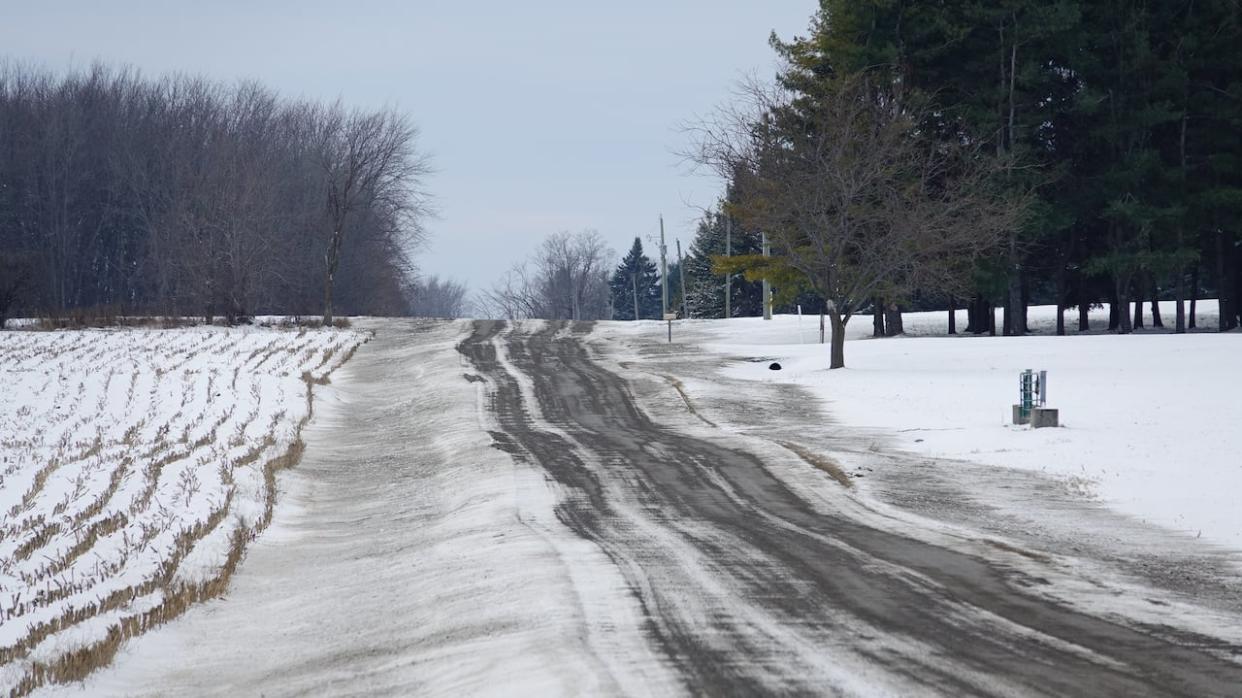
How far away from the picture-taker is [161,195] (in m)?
76.1

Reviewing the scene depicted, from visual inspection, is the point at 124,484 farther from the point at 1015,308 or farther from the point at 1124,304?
the point at 1124,304

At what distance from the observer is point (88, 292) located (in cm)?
7725

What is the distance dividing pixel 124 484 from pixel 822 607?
11553mm

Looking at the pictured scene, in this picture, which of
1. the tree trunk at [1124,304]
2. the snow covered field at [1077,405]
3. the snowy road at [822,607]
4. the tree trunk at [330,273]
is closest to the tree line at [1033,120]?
the tree trunk at [1124,304]

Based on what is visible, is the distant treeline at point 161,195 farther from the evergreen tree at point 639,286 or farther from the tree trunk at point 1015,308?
the evergreen tree at point 639,286

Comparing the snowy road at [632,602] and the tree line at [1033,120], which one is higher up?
the tree line at [1033,120]

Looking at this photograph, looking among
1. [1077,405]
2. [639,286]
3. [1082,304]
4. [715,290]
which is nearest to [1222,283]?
[1082,304]

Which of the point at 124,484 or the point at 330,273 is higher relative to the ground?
the point at 330,273

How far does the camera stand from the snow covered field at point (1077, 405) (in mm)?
15094

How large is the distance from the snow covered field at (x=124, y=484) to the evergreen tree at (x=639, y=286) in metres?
94.3

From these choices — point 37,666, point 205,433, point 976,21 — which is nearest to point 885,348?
point 976,21

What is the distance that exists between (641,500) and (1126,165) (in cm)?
3539

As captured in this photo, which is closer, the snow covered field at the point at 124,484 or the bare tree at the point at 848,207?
the snow covered field at the point at 124,484

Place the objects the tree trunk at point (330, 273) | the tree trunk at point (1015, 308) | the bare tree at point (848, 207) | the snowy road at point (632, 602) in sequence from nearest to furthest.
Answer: the snowy road at point (632, 602) < the bare tree at point (848, 207) < the tree trunk at point (1015, 308) < the tree trunk at point (330, 273)
